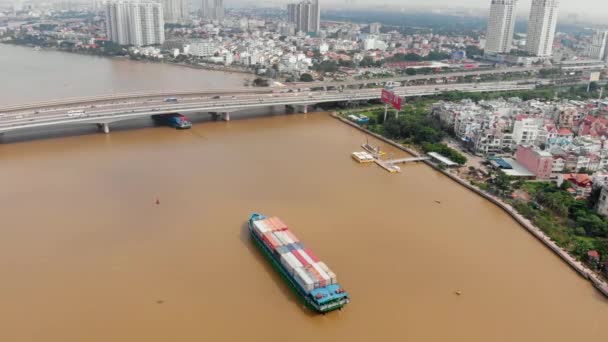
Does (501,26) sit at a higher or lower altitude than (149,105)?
higher

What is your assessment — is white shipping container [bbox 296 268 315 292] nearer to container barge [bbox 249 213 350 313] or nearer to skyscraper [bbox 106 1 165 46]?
container barge [bbox 249 213 350 313]

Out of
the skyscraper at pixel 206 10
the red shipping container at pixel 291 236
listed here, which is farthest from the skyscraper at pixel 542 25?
the skyscraper at pixel 206 10

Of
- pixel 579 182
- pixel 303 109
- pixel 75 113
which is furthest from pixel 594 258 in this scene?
pixel 75 113

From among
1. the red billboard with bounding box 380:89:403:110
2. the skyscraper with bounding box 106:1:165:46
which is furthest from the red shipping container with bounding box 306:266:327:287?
the skyscraper with bounding box 106:1:165:46

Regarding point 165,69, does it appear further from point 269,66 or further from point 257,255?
point 257,255

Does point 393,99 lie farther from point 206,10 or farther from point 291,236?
point 206,10

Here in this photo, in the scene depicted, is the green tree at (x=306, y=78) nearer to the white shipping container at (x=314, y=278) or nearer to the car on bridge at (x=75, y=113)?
the car on bridge at (x=75, y=113)
